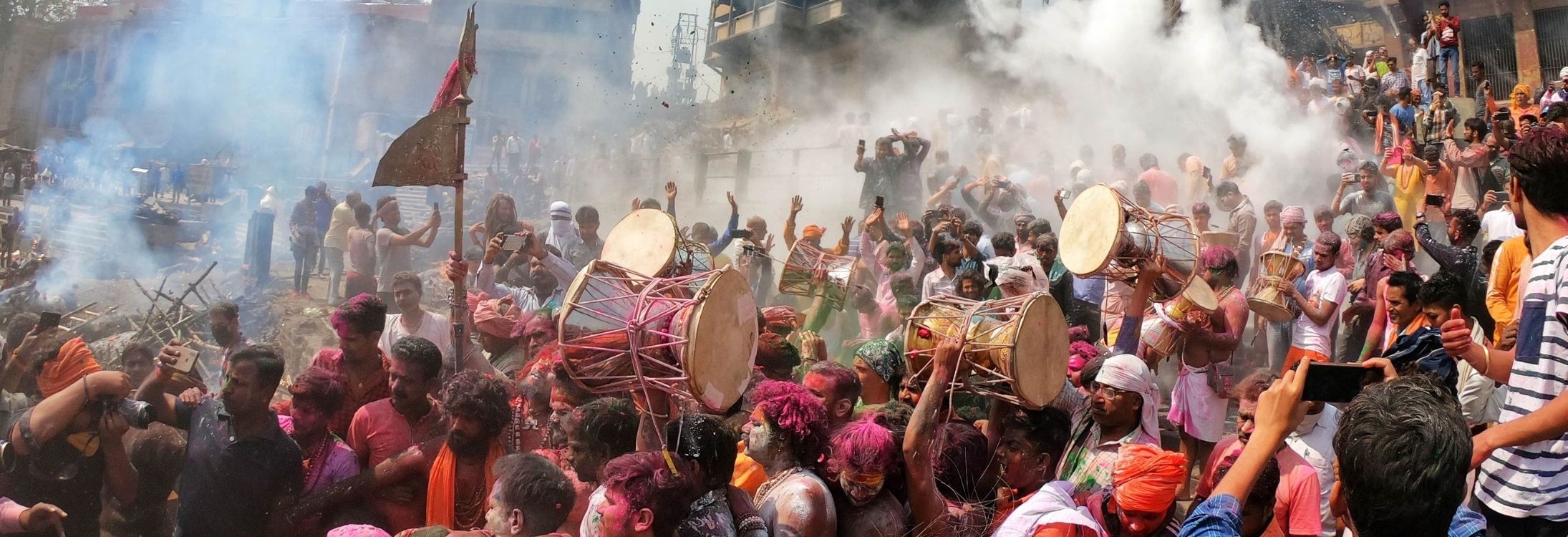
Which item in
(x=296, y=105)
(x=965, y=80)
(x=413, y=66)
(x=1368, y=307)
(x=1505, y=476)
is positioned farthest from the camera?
(x=413, y=66)

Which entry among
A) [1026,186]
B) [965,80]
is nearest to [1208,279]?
[1026,186]

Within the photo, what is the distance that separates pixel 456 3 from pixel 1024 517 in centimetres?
3206

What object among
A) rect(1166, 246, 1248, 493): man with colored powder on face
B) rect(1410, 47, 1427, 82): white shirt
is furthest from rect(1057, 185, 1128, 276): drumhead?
rect(1410, 47, 1427, 82): white shirt

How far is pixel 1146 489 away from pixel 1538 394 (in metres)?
0.99

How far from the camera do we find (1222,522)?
6.81ft

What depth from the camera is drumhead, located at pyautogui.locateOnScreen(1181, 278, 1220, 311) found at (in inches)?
205

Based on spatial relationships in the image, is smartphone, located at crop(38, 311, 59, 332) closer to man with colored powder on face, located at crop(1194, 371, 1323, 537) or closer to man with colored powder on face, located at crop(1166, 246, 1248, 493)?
man with colored powder on face, located at crop(1194, 371, 1323, 537)

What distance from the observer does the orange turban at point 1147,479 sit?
2.95 metres

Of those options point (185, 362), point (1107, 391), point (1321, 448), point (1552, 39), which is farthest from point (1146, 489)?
point (1552, 39)

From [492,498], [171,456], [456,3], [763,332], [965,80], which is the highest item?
[456,3]

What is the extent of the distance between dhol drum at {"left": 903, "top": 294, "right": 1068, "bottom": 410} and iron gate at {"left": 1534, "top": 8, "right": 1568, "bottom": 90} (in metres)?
17.2

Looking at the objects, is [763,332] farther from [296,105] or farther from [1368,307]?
[296,105]

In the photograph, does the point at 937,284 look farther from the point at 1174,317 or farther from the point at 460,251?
the point at 460,251

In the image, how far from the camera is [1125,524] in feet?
9.86
